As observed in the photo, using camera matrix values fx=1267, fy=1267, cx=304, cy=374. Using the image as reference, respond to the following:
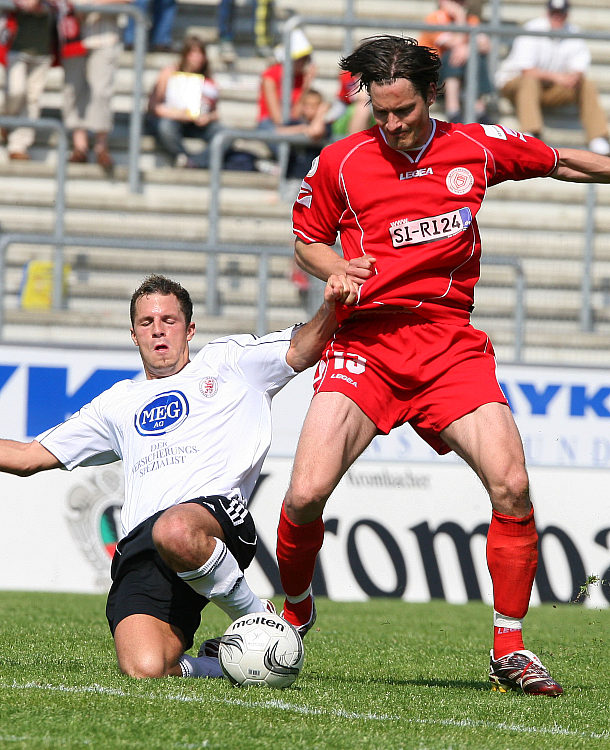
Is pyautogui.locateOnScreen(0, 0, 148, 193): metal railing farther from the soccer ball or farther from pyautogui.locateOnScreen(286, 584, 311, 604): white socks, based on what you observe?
the soccer ball

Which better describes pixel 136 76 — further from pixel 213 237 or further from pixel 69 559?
pixel 69 559

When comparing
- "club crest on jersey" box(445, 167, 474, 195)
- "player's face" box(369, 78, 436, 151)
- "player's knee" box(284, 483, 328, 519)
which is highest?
"player's face" box(369, 78, 436, 151)

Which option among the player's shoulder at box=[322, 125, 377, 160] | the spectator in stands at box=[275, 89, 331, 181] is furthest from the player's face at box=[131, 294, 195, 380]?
the spectator in stands at box=[275, 89, 331, 181]

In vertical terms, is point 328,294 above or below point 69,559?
above

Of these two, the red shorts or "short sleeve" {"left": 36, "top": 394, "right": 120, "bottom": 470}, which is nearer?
the red shorts

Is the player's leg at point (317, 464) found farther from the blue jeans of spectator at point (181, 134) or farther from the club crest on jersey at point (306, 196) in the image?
the blue jeans of spectator at point (181, 134)

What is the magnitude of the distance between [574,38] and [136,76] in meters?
4.62

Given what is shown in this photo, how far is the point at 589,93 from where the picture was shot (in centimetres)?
1366

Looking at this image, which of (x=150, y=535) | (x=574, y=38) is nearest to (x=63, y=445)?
(x=150, y=535)

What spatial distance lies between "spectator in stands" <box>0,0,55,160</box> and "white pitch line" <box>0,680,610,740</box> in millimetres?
9784

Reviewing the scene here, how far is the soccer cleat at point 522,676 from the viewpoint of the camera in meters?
4.85

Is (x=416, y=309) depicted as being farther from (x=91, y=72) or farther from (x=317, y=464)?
(x=91, y=72)

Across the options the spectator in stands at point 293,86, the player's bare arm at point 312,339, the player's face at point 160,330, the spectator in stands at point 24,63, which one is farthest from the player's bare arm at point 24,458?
the spectator in stands at point 24,63

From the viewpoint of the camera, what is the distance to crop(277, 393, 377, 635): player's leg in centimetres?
505
